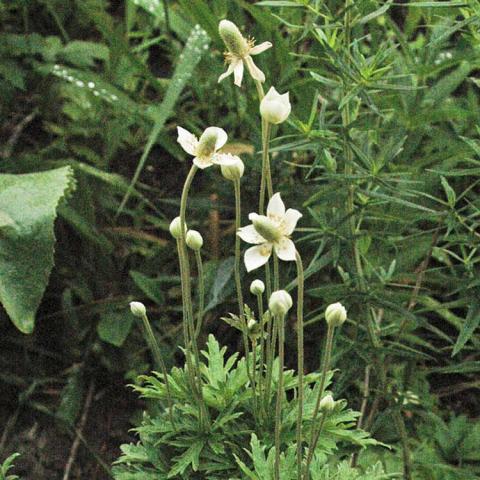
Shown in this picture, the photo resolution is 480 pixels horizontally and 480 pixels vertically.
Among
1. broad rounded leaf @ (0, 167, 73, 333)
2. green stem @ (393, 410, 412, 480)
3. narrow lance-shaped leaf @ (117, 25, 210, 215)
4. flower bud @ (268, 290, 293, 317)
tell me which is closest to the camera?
flower bud @ (268, 290, 293, 317)

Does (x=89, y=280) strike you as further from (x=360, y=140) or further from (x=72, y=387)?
(x=360, y=140)

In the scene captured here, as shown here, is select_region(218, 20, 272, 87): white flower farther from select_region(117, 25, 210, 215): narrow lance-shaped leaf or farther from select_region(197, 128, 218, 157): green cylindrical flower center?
select_region(117, 25, 210, 215): narrow lance-shaped leaf

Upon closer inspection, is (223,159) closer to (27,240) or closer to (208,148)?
(208,148)

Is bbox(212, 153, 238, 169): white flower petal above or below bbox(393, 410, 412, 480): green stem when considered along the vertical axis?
above

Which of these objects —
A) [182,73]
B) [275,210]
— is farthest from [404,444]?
[182,73]

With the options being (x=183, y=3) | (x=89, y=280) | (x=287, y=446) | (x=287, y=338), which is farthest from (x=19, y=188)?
(x=287, y=446)

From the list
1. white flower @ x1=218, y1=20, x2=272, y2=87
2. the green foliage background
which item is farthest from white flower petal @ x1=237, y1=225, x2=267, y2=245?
the green foliage background

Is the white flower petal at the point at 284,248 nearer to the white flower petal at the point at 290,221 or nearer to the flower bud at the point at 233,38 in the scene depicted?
the white flower petal at the point at 290,221
